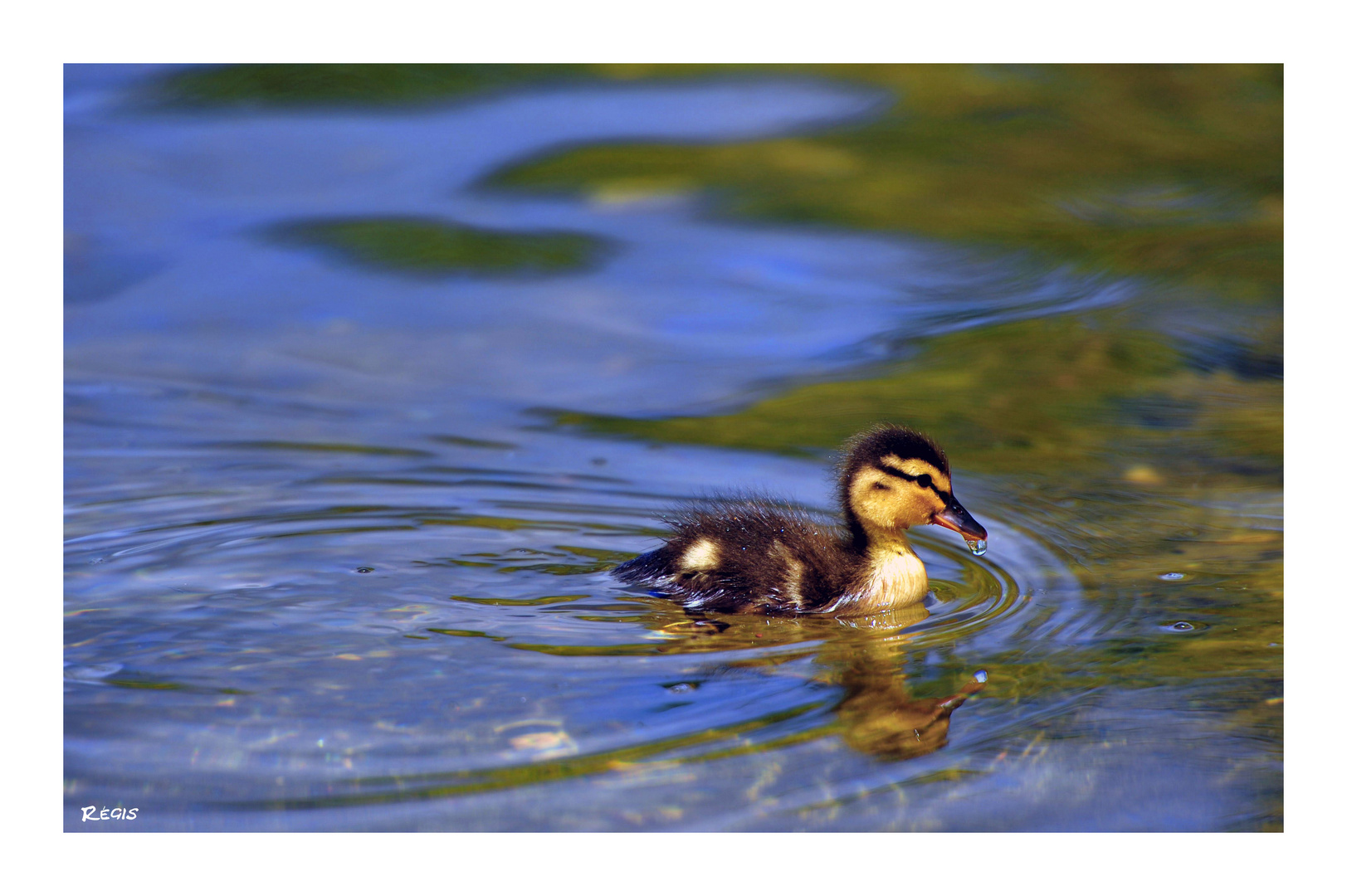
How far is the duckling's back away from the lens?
197 inches

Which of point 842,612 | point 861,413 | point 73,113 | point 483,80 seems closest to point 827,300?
point 861,413

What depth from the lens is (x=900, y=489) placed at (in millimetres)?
5164

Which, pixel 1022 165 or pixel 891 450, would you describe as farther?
pixel 1022 165

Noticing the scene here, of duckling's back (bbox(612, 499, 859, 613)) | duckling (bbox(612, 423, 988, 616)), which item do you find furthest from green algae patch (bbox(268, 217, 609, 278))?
duckling's back (bbox(612, 499, 859, 613))

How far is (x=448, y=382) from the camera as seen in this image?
7.36 meters

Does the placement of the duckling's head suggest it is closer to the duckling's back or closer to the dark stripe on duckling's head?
the dark stripe on duckling's head

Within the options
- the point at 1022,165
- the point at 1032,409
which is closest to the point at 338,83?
the point at 1022,165

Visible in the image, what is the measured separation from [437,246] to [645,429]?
255 centimetres

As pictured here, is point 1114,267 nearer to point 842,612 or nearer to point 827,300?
point 827,300

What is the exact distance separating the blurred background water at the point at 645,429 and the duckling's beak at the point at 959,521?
0.22 meters

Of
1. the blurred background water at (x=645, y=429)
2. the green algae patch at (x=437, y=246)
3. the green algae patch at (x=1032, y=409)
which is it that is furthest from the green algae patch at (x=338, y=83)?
the green algae patch at (x=1032, y=409)

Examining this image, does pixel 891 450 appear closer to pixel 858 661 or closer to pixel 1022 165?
pixel 858 661

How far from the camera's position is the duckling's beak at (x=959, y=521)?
5.16 m

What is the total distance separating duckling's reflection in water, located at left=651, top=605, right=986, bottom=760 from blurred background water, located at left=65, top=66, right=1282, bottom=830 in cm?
3
